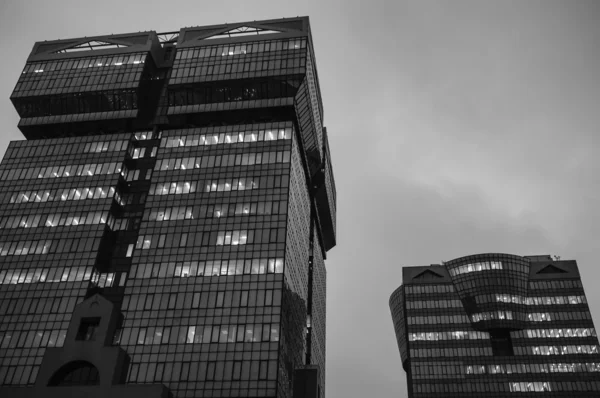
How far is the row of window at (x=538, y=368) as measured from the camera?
15425 cm

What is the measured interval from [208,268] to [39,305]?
30.2m

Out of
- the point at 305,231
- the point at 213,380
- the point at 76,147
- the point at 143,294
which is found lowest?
the point at 213,380

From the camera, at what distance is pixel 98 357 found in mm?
84938

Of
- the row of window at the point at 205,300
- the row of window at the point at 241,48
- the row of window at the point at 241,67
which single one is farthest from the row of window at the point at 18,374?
the row of window at the point at 241,48

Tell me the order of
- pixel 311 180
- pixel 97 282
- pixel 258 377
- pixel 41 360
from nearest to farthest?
pixel 258 377 → pixel 41 360 → pixel 97 282 → pixel 311 180

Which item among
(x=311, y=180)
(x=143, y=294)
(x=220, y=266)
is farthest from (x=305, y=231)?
(x=143, y=294)

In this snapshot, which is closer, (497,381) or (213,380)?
(213,380)

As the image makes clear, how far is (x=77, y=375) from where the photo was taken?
8700 cm

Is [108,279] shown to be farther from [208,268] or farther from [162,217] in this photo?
[208,268]

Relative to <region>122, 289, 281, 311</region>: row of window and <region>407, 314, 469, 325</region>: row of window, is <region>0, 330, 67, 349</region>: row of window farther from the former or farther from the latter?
<region>407, 314, 469, 325</region>: row of window

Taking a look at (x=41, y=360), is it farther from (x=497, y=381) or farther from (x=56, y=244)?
(x=497, y=381)

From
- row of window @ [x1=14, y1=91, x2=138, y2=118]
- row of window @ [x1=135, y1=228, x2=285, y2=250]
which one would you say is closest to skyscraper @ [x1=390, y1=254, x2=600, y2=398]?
row of window @ [x1=135, y1=228, x2=285, y2=250]

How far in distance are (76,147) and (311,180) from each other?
55.9 meters

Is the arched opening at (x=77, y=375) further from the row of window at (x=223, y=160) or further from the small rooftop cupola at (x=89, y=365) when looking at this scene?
the row of window at (x=223, y=160)
